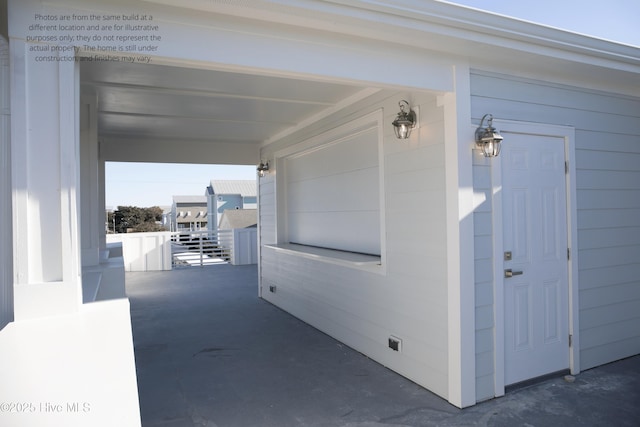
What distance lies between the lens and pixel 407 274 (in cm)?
339

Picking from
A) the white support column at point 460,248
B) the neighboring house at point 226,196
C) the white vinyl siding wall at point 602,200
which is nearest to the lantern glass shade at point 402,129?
the white support column at point 460,248

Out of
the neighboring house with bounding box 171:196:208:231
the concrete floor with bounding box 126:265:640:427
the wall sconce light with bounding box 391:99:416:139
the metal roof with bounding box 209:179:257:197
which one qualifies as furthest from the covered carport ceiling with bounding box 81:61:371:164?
the neighboring house with bounding box 171:196:208:231

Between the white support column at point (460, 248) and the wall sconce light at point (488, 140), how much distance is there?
71mm

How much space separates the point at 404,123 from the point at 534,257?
1451 millimetres

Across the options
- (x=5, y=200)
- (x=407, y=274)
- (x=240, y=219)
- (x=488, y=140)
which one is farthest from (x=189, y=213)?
(x=5, y=200)

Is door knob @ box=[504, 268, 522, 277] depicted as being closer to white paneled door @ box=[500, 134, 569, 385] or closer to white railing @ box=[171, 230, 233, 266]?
white paneled door @ box=[500, 134, 569, 385]

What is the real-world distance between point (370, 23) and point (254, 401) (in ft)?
8.72

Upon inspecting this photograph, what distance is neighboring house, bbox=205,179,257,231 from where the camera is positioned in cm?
2233

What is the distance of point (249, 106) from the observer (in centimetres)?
438

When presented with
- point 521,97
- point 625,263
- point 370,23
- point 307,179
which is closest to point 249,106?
point 307,179

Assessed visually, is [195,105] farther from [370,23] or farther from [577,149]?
[577,149]

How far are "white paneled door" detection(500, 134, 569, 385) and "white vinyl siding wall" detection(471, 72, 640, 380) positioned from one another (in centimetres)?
22

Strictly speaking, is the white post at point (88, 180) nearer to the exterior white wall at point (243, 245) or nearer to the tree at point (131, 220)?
the exterior white wall at point (243, 245)

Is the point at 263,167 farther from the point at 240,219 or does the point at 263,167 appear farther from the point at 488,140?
the point at 240,219
